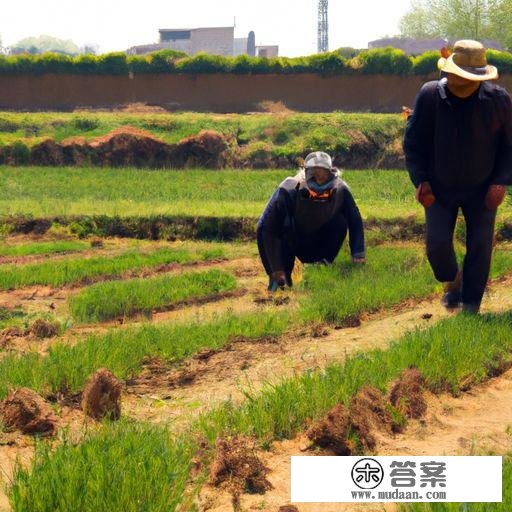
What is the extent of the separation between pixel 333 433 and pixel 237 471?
1.84ft

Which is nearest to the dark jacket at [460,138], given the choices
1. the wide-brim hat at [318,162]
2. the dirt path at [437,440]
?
the dirt path at [437,440]

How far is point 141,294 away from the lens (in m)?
9.73

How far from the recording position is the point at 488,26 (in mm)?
65750

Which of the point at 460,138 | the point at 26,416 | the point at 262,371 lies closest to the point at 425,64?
the point at 460,138

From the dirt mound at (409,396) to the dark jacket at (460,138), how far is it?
2287 mm

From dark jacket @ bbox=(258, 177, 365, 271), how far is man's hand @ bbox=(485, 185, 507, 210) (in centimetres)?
260

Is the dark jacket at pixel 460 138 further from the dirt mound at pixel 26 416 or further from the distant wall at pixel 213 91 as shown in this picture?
the distant wall at pixel 213 91

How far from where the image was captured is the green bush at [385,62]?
38.1m

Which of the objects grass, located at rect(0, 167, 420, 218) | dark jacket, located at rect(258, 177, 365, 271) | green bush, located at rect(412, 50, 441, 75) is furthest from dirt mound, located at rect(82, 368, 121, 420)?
green bush, located at rect(412, 50, 441, 75)

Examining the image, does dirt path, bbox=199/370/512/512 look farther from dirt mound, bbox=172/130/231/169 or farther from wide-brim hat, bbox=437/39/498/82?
dirt mound, bbox=172/130/231/169

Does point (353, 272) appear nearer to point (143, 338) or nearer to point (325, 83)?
point (143, 338)

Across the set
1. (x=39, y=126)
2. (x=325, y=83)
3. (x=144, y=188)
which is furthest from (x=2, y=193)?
(x=325, y=83)

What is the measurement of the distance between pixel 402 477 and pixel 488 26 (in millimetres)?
65818

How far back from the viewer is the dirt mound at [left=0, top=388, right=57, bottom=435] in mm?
4750
